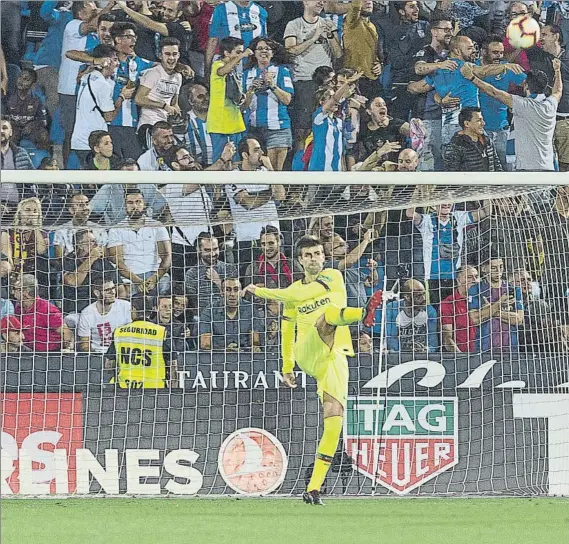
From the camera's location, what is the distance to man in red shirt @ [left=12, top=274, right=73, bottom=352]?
6.41 meters

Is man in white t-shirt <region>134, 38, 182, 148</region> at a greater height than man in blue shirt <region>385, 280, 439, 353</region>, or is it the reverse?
man in white t-shirt <region>134, 38, 182, 148</region>

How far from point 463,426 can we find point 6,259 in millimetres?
3397

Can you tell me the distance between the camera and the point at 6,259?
21.9 feet

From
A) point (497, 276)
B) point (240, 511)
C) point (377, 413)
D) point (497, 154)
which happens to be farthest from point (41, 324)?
point (497, 154)

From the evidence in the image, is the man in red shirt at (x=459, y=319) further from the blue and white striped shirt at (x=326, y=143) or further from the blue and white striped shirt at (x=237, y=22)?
the blue and white striped shirt at (x=237, y=22)

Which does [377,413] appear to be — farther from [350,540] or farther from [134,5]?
[134,5]

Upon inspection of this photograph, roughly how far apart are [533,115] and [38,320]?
178 inches

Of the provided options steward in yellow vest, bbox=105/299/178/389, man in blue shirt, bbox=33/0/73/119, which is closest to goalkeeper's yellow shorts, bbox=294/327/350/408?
steward in yellow vest, bbox=105/299/178/389

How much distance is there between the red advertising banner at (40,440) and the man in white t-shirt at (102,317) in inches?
17.3

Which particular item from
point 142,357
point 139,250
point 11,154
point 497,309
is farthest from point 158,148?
point 497,309

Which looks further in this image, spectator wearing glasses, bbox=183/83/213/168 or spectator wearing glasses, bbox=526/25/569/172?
spectator wearing glasses, bbox=526/25/569/172

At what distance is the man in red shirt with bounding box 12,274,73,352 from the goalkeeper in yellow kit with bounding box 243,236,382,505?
1.48 meters

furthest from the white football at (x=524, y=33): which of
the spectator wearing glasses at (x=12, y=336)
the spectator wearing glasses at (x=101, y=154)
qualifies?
the spectator wearing glasses at (x=12, y=336)

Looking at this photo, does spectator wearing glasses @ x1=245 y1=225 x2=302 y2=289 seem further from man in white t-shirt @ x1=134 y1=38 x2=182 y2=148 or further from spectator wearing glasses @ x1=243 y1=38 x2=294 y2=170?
man in white t-shirt @ x1=134 y1=38 x2=182 y2=148
